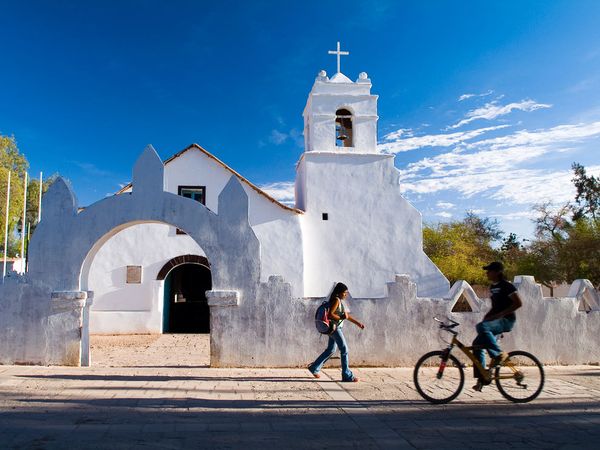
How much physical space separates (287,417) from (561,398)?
12.0 feet

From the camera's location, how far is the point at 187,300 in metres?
17.2

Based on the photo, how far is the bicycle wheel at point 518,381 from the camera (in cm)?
621

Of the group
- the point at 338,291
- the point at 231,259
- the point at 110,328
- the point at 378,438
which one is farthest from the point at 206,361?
the point at 110,328

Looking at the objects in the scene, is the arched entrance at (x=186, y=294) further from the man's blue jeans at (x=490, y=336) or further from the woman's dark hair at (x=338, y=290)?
the man's blue jeans at (x=490, y=336)

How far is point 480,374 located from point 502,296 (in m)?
1.00

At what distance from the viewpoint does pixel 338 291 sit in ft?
24.2

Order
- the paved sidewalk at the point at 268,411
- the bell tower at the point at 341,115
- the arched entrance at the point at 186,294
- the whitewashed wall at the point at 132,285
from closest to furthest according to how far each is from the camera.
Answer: the paved sidewalk at the point at 268,411
the whitewashed wall at the point at 132,285
the arched entrance at the point at 186,294
the bell tower at the point at 341,115

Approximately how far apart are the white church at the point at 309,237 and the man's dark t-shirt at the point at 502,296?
388 inches

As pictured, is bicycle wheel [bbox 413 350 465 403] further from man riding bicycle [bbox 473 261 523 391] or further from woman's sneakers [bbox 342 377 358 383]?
woman's sneakers [bbox 342 377 358 383]

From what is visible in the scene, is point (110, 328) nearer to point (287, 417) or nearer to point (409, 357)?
point (409, 357)

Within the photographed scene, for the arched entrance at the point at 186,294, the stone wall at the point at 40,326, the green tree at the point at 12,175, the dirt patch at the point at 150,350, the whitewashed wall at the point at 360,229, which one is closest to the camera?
the stone wall at the point at 40,326

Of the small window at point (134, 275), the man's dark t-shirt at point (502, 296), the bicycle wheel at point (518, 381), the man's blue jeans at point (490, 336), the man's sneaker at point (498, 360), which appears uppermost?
the small window at point (134, 275)

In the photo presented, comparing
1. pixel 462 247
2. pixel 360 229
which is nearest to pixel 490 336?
pixel 360 229

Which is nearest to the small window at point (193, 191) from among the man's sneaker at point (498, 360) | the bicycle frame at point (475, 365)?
the bicycle frame at point (475, 365)
